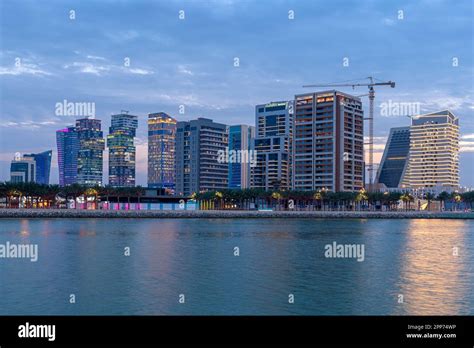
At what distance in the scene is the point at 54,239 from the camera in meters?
88.4

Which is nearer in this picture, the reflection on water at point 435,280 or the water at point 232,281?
the water at point 232,281

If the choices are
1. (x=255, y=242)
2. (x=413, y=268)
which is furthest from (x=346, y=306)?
(x=255, y=242)

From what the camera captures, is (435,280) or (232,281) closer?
(232,281)

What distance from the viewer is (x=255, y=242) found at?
87.6m

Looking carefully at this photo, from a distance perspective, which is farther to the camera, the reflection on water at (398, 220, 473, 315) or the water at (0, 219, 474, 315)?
the reflection on water at (398, 220, 473, 315)

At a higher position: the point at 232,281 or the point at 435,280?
the point at 232,281
